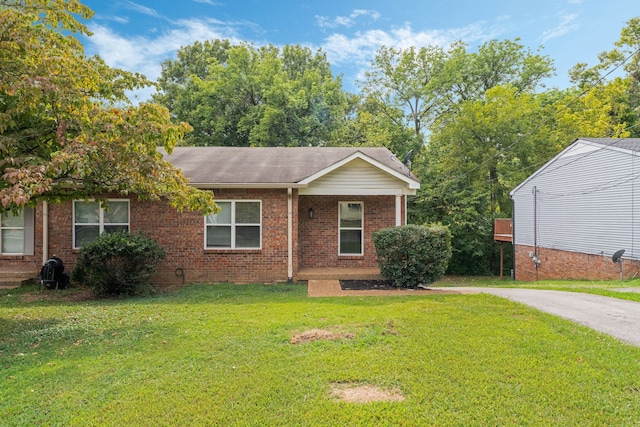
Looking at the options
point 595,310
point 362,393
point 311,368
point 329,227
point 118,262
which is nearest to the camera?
point 362,393

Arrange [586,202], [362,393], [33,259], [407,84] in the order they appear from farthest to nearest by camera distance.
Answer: [407,84]
[586,202]
[33,259]
[362,393]

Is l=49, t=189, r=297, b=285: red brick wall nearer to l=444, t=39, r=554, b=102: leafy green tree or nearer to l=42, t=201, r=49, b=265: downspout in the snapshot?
A: l=42, t=201, r=49, b=265: downspout

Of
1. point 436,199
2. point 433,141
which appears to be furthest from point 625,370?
point 433,141

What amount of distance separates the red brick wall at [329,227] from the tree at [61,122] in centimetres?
639

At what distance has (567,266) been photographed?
695 inches

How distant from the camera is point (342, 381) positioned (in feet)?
13.0

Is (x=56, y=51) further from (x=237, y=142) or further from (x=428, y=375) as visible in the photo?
(x=237, y=142)

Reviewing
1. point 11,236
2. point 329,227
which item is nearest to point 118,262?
point 11,236

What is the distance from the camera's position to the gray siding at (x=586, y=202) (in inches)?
554

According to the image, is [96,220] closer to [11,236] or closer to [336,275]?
[11,236]

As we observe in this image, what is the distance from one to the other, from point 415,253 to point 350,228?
137 inches

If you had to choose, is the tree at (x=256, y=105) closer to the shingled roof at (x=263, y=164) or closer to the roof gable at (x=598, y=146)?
the shingled roof at (x=263, y=164)

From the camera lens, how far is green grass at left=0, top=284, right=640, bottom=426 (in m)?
3.32

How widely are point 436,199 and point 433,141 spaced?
17.2 ft
